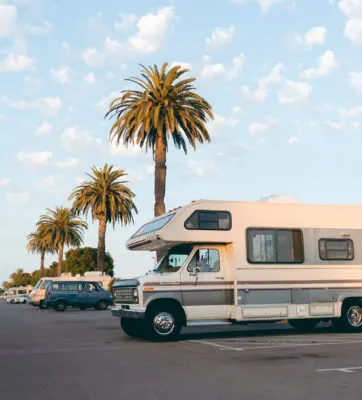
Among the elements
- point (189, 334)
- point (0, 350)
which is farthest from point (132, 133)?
point (0, 350)

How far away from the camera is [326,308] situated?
16.0 m

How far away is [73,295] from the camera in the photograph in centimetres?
3647

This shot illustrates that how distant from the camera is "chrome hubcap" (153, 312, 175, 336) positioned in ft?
48.0

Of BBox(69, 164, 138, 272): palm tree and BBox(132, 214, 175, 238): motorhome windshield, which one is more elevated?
BBox(69, 164, 138, 272): palm tree

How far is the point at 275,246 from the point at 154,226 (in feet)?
10.3

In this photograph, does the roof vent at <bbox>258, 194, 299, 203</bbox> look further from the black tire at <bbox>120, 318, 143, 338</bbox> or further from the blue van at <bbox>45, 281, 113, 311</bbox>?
the blue van at <bbox>45, 281, 113, 311</bbox>

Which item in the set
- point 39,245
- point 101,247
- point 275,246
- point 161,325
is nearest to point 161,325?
point 161,325

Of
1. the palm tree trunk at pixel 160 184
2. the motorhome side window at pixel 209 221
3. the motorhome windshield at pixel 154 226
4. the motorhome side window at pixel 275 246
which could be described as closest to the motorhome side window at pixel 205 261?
the motorhome side window at pixel 209 221

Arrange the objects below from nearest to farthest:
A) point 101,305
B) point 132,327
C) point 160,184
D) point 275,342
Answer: point 275,342 → point 132,327 → point 160,184 → point 101,305

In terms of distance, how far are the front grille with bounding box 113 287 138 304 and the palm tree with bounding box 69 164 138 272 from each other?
36.4m

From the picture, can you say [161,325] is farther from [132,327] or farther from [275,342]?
[275,342]

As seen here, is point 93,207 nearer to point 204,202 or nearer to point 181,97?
point 181,97

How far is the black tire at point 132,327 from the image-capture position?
16.0 m

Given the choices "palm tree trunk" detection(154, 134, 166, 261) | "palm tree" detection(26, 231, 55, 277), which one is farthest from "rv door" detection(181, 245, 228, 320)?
"palm tree" detection(26, 231, 55, 277)
